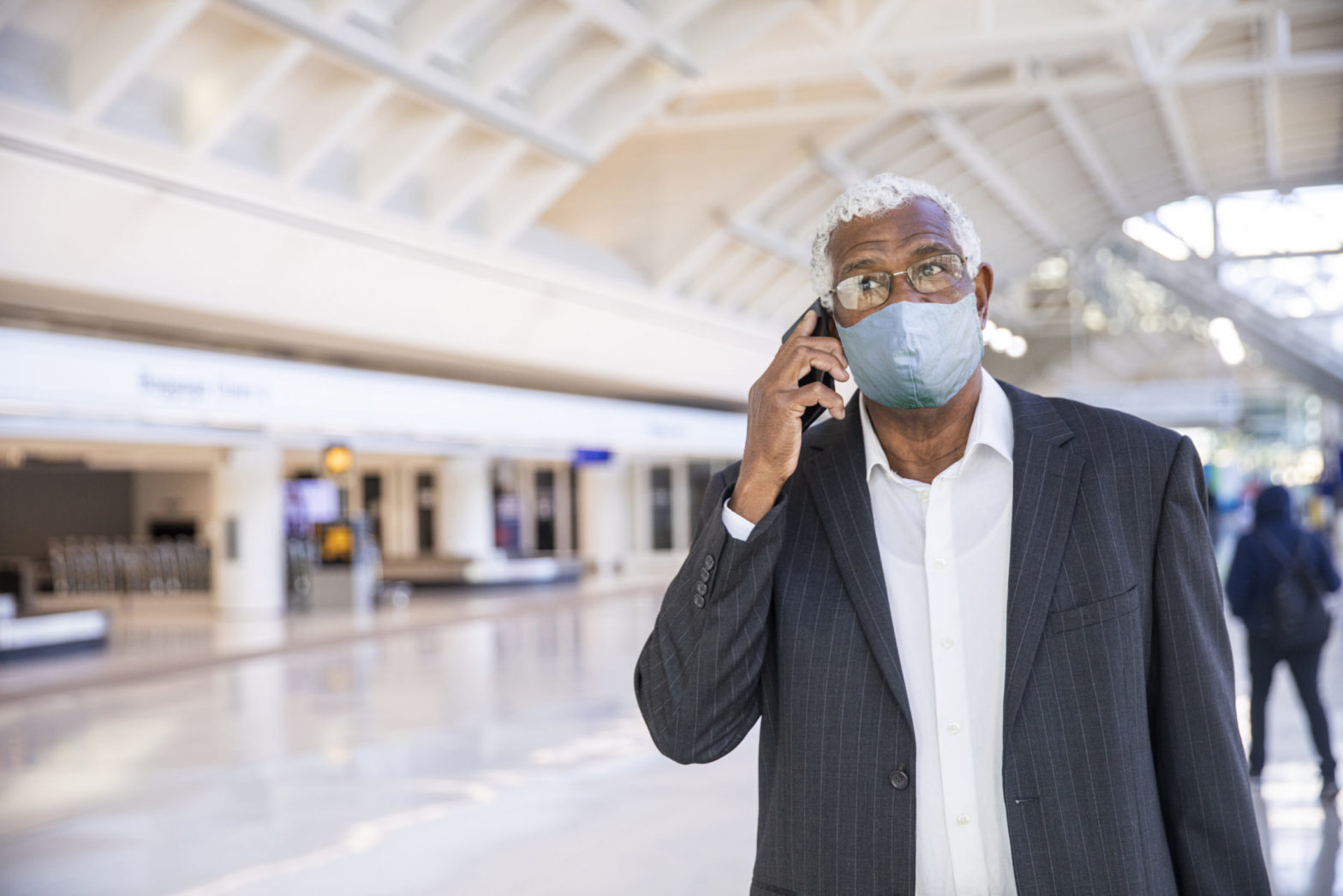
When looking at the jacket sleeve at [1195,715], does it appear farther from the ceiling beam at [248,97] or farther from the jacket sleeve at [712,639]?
the ceiling beam at [248,97]

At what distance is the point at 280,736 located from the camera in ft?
32.6

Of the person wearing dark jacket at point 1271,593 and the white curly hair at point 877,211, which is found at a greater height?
the white curly hair at point 877,211

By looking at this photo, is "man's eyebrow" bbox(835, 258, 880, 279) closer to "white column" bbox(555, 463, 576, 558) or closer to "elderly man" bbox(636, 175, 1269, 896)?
"elderly man" bbox(636, 175, 1269, 896)

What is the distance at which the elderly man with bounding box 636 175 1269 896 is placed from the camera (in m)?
1.78

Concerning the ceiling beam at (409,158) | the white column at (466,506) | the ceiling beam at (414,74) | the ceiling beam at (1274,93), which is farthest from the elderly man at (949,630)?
the white column at (466,506)

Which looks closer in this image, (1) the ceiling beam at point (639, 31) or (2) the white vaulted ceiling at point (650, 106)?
(2) the white vaulted ceiling at point (650, 106)

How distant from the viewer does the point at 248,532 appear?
75.2 ft

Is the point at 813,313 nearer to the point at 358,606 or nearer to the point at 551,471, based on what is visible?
the point at 358,606

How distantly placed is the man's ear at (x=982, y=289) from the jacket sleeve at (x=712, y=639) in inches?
19.2

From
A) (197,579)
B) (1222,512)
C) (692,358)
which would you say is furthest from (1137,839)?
(1222,512)

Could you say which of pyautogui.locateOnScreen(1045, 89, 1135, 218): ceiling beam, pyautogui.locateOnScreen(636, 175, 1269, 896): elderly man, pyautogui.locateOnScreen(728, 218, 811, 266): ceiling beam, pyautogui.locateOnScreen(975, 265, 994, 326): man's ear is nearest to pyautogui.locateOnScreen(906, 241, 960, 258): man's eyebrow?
pyautogui.locateOnScreen(636, 175, 1269, 896): elderly man

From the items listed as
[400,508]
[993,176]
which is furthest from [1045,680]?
[400,508]

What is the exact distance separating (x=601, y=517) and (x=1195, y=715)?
1297 inches

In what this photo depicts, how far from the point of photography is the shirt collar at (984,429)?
1.91m
